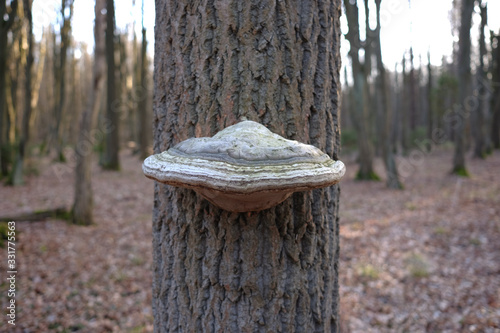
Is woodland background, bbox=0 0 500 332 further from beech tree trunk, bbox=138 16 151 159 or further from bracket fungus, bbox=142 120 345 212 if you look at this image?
bracket fungus, bbox=142 120 345 212

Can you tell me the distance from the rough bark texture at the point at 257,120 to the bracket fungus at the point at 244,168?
0.23m

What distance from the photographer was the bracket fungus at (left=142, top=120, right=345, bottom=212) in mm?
973

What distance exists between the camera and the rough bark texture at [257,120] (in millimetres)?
1367

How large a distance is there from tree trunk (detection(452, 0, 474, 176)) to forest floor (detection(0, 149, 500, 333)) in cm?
346

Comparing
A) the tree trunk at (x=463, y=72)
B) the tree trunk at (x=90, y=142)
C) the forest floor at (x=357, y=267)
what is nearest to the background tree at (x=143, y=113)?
the forest floor at (x=357, y=267)

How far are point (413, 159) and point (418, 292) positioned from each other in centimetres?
1746

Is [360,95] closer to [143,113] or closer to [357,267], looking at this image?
[357,267]

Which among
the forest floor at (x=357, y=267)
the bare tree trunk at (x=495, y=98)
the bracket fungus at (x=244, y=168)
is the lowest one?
the forest floor at (x=357, y=267)

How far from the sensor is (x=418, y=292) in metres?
4.22

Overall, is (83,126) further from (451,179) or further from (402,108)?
(402,108)

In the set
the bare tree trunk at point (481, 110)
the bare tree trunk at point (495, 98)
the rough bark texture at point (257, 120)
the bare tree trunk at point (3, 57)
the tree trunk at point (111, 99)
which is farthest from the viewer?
the bare tree trunk at point (495, 98)

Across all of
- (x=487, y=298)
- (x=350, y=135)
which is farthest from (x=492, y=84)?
(x=487, y=298)

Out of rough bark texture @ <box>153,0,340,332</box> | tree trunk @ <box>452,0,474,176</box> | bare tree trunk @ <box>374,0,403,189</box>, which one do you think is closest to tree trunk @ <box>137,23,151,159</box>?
bare tree trunk @ <box>374,0,403,189</box>

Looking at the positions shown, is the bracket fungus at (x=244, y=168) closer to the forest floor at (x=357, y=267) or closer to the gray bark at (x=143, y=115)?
the forest floor at (x=357, y=267)
